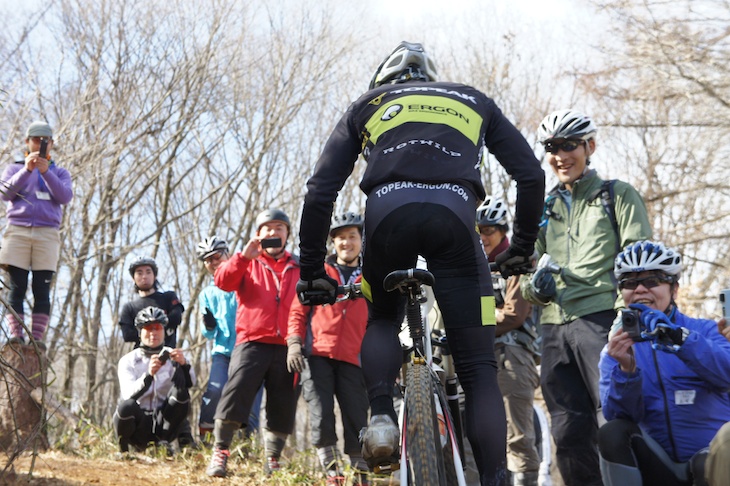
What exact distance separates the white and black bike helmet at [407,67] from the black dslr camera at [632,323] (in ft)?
4.85

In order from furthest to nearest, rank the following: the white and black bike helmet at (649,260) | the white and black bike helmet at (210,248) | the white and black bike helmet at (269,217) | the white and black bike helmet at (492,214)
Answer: the white and black bike helmet at (210,248) < the white and black bike helmet at (269,217) < the white and black bike helmet at (492,214) < the white and black bike helmet at (649,260)

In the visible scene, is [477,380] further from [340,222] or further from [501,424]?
[340,222]

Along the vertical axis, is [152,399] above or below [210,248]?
below

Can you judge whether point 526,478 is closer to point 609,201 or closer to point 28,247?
point 609,201

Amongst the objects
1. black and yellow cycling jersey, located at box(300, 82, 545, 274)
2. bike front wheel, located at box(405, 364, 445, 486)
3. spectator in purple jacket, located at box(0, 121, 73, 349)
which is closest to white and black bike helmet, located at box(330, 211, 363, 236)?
spectator in purple jacket, located at box(0, 121, 73, 349)

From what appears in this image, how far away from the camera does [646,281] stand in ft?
15.1

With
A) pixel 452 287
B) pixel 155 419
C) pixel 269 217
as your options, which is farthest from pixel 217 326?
pixel 452 287

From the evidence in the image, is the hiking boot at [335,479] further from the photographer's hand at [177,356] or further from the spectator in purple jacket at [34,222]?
the spectator in purple jacket at [34,222]

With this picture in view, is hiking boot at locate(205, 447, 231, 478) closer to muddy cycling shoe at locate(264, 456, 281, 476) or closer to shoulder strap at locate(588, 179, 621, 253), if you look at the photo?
muddy cycling shoe at locate(264, 456, 281, 476)

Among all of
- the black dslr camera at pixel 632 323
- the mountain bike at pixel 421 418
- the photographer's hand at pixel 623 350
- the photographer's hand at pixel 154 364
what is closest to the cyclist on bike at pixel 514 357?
the photographer's hand at pixel 623 350

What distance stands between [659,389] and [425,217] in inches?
72.0

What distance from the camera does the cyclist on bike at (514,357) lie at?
5934mm

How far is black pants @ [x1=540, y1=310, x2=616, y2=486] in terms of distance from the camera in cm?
509

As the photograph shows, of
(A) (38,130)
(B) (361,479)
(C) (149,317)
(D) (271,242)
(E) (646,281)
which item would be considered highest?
(A) (38,130)
